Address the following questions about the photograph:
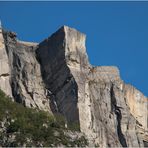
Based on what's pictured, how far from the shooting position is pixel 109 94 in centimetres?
11294

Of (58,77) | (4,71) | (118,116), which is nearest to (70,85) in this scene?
(58,77)

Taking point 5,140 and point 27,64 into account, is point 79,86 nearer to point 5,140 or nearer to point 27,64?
point 27,64

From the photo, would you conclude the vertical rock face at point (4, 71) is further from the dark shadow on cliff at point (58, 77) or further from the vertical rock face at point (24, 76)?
A: the dark shadow on cliff at point (58, 77)

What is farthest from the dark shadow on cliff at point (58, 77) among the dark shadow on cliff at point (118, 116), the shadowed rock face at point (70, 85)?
the dark shadow on cliff at point (118, 116)

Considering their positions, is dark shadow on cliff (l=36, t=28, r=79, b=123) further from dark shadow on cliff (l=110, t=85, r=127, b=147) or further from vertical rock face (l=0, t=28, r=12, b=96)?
dark shadow on cliff (l=110, t=85, r=127, b=147)

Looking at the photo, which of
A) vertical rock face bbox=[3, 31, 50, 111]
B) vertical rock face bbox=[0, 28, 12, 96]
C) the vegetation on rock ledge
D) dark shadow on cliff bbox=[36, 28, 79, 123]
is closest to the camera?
the vegetation on rock ledge

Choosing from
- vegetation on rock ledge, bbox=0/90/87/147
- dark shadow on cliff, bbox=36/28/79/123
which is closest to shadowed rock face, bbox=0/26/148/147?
dark shadow on cliff, bbox=36/28/79/123

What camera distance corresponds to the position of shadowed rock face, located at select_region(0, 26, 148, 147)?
4220 inches

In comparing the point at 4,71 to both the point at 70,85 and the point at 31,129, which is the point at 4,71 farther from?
the point at 31,129

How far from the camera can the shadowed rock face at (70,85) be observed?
352ft

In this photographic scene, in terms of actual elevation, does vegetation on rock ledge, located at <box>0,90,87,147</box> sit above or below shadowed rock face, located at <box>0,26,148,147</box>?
below

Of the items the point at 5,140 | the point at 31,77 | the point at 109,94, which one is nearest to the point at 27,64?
the point at 31,77

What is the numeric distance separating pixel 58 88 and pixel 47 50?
14.6 ft

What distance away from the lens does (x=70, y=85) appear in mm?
108188
